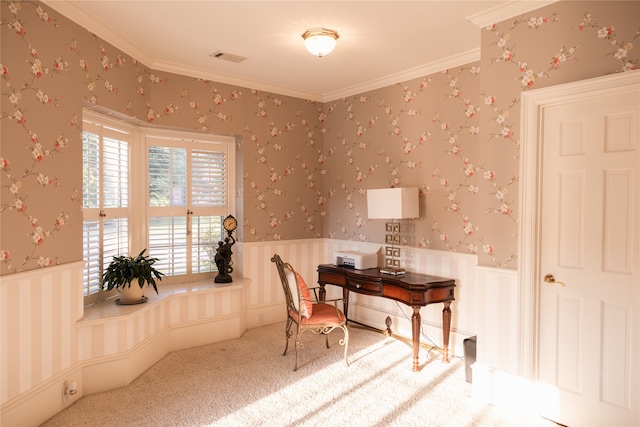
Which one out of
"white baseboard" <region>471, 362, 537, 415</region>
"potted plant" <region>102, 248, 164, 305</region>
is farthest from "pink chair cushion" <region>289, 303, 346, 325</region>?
"potted plant" <region>102, 248, 164, 305</region>

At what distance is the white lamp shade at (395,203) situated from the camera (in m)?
3.90

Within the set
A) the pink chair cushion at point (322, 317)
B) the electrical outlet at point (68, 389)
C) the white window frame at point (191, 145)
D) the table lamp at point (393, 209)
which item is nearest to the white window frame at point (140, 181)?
the white window frame at point (191, 145)

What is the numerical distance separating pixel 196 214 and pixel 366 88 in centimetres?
239

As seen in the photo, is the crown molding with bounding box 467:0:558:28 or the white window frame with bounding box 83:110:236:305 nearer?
the crown molding with bounding box 467:0:558:28

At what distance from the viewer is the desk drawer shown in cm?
383

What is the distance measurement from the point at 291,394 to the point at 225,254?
5.94 ft

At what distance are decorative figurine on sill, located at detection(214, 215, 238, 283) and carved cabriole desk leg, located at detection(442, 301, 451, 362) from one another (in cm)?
223

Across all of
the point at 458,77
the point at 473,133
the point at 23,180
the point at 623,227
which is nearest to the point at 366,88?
the point at 458,77

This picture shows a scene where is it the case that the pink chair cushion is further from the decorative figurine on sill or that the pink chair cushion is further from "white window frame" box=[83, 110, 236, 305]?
"white window frame" box=[83, 110, 236, 305]

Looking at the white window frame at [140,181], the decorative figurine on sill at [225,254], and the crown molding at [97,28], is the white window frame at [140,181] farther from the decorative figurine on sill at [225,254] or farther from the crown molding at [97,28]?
the crown molding at [97,28]

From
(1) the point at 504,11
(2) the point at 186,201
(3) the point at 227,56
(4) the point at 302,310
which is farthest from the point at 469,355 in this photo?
(3) the point at 227,56

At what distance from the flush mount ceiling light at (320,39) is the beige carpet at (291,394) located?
8.68ft

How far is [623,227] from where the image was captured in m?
2.39

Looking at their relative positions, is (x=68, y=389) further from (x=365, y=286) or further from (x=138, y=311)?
(x=365, y=286)
